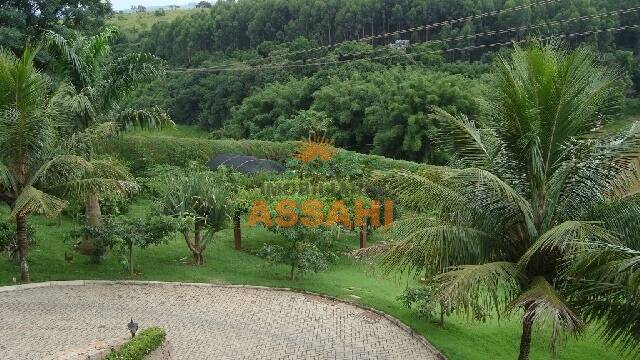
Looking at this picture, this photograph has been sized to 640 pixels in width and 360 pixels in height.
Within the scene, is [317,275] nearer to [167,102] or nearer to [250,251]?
[250,251]

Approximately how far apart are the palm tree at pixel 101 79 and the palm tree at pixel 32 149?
2.83ft

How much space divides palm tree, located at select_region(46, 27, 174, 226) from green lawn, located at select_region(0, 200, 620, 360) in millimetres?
1399

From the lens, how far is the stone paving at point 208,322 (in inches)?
393

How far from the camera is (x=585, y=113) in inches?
273

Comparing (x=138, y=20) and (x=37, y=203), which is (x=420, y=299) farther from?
(x=138, y=20)

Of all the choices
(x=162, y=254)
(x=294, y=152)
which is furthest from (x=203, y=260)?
(x=294, y=152)

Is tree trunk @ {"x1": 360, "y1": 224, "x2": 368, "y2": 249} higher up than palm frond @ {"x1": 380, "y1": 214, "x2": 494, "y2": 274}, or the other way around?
palm frond @ {"x1": 380, "y1": 214, "x2": 494, "y2": 274}

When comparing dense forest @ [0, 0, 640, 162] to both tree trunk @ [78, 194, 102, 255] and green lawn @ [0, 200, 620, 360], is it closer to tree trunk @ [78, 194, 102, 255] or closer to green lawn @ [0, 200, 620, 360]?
tree trunk @ [78, 194, 102, 255]

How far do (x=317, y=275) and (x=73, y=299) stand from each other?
18.5 feet

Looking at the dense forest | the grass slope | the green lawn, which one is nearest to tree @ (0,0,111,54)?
the dense forest

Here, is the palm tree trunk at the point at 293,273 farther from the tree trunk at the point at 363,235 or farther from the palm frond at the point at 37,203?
the palm frond at the point at 37,203

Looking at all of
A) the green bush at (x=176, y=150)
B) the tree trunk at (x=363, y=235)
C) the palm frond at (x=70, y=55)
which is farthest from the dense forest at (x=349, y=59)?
the tree trunk at (x=363, y=235)

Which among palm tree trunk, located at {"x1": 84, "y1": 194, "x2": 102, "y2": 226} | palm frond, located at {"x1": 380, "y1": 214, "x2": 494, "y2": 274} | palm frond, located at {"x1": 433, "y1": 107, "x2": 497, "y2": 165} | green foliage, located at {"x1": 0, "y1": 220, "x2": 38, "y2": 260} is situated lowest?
green foliage, located at {"x1": 0, "y1": 220, "x2": 38, "y2": 260}

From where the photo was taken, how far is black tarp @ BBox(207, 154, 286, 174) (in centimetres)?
2280
